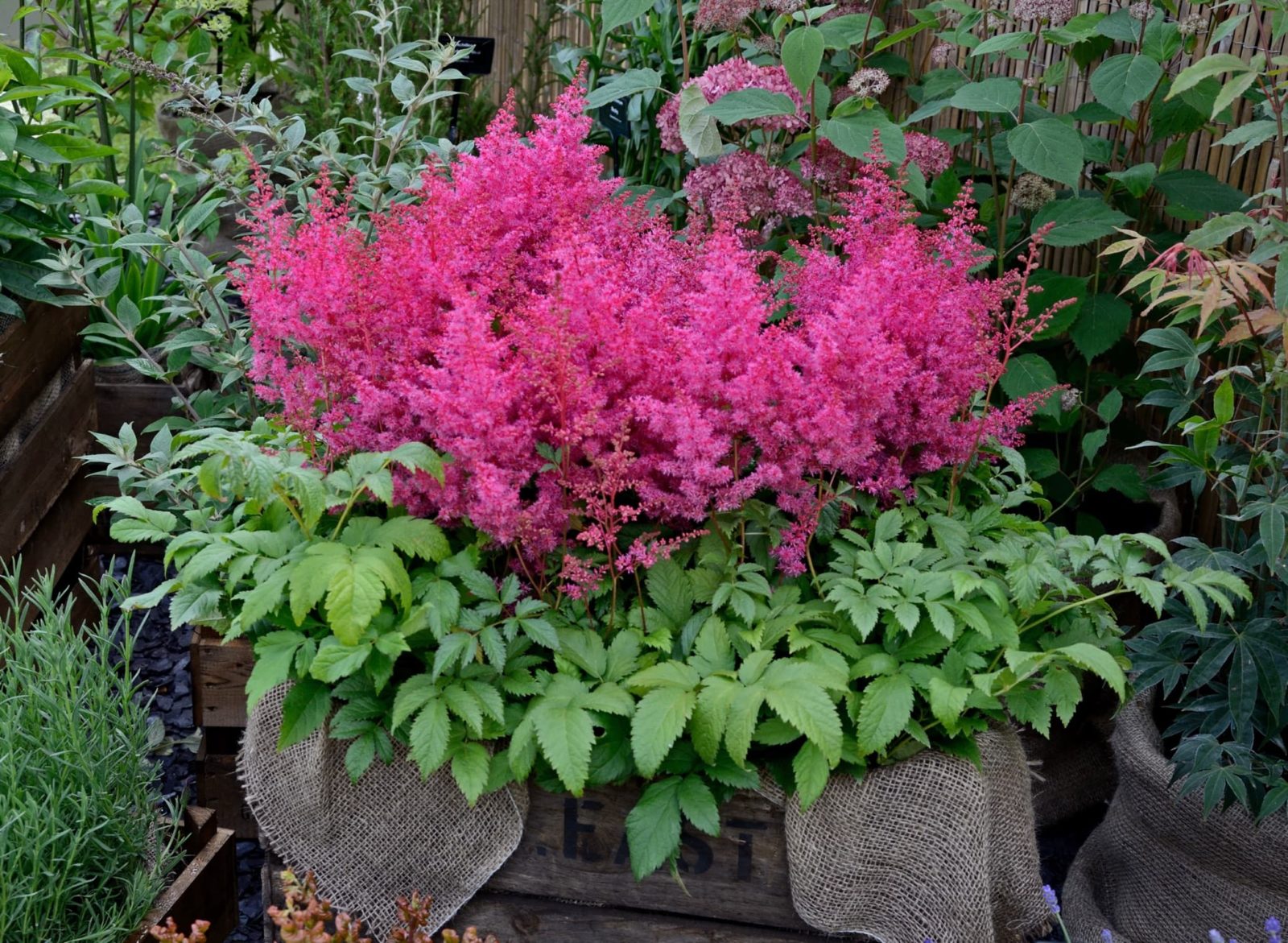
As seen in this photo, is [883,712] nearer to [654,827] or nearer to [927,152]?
[654,827]

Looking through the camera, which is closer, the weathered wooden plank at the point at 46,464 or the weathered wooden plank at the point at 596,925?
the weathered wooden plank at the point at 596,925

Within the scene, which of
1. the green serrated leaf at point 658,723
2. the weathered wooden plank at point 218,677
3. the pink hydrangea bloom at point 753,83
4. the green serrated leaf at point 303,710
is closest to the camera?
the green serrated leaf at point 658,723

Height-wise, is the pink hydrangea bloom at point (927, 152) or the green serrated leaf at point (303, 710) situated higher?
the pink hydrangea bloom at point (927, 152)

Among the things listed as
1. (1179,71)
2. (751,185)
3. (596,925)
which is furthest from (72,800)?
(1179,71)

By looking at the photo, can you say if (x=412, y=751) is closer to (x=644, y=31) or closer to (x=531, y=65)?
(x=644, y=31)

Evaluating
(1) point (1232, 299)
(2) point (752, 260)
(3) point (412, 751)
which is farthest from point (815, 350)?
(3) point (412, 751)

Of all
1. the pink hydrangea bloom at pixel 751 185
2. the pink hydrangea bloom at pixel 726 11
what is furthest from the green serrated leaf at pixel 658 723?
the pink hydrangea bloom at pixel 726 11

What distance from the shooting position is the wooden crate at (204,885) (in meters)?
1.80

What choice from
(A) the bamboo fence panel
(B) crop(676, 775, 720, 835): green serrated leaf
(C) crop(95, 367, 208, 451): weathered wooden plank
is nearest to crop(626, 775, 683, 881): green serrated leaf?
(B) crop(676, 775, 720, 835): green serrated leaf

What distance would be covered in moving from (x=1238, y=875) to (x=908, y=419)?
909 mm

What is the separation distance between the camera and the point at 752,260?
1.99 m

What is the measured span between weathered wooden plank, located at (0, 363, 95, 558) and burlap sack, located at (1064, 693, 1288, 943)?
208 cm

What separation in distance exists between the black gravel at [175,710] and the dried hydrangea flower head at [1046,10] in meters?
2.02

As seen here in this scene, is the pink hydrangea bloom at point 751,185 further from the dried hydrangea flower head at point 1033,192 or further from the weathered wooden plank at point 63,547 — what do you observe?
the weathered wooden plank at point 63,547
